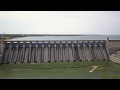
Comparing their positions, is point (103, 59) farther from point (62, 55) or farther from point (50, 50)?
point (50, 50)

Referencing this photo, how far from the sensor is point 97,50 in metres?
33.2

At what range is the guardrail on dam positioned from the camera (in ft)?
97.4

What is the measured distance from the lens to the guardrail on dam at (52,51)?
97.4ft

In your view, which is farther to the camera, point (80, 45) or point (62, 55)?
point (80, 45)

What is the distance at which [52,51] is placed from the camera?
3161cm

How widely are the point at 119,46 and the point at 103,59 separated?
6019 millimetres

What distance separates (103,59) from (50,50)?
432 inches
